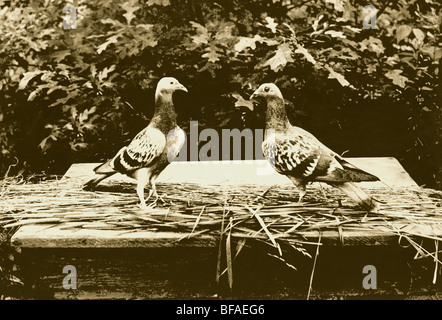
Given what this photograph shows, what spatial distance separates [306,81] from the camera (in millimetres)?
2123

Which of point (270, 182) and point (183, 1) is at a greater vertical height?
point (183, 1)

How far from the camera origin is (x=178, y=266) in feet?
5.95

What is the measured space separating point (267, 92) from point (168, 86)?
A: 0.27m

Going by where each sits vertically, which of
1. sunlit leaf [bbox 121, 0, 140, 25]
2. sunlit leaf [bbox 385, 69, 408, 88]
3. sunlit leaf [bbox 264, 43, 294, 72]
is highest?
sunlit leaf [bbox 121, 0, 140, 25]

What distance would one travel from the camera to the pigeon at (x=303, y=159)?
→ 1933 millimetres

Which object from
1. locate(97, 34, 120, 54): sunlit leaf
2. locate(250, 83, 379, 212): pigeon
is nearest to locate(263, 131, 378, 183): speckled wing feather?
locate(250, 83, 379, 212): pigeon

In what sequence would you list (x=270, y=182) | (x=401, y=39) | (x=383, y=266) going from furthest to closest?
(x=401, y=39) → (x=270, y=182) → (x=383, y=266)

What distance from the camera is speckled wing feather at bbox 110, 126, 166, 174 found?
1975 millimetres

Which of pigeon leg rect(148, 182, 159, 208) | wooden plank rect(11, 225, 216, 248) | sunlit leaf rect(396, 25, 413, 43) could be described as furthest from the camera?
sunlit leaf rect(396, 25, 413, 43)

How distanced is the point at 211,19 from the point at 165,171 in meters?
0.45

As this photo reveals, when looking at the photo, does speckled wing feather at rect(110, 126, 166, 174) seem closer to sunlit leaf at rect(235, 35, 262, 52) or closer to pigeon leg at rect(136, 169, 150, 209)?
pigeon leg at rect(136, 169, 150, 209)

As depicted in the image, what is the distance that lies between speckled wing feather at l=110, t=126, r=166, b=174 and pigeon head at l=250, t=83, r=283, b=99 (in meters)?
0.28
